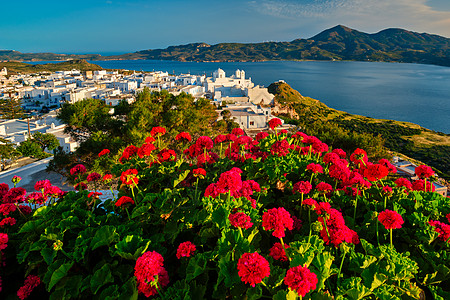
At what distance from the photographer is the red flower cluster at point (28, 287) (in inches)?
68.9

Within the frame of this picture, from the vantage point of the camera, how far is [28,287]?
70.0 inches

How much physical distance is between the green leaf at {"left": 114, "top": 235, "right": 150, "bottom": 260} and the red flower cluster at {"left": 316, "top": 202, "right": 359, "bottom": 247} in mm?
1228

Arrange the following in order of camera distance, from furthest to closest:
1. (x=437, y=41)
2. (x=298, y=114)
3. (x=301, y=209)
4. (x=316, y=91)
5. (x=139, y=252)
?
(x=437, y=41), (x=316, y=91), (x=298, y=114), (x=301, y=209), (x=139, y=252)

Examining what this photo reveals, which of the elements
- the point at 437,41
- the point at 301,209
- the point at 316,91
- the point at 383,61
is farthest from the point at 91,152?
the point at 437,41

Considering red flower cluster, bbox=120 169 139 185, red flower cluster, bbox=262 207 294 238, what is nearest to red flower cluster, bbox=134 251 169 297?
red flower cluster, bbox=262 207 294 238

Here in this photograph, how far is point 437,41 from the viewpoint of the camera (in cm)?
18700

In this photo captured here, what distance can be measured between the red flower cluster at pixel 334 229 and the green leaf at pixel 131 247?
1228mm

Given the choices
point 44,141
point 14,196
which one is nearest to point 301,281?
point 14,196

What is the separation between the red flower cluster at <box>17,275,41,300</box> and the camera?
5.74 ft

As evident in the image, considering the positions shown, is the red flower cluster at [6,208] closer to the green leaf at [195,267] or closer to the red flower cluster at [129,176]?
the red flower cluster at [129,176]

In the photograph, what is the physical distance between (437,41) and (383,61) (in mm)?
53906

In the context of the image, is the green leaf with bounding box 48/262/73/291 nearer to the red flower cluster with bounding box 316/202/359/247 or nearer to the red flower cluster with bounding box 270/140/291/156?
the red flower cluster with bounding box 316/202/359/247

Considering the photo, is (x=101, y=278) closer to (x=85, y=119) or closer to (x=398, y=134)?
(x=85, y=119)

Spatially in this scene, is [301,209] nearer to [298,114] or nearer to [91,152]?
[91,152]
